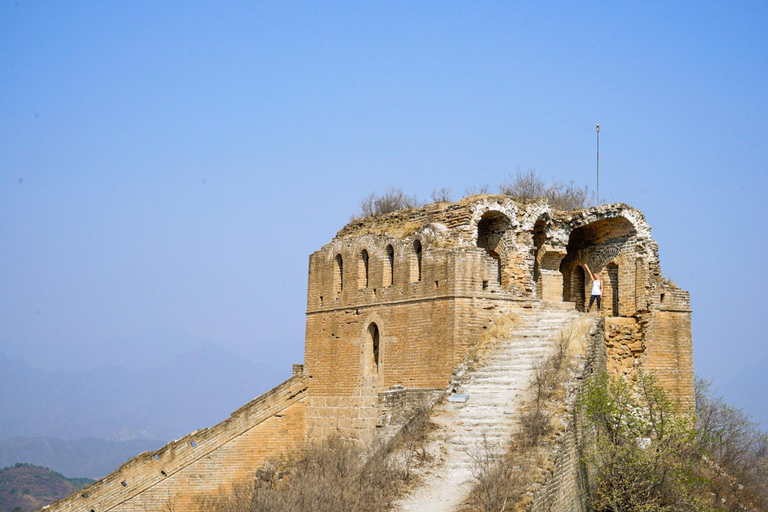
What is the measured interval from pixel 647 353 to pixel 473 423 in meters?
6.45

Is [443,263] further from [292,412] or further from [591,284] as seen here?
[292,412]

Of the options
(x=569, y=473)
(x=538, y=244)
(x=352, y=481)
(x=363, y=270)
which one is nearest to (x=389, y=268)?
(x=363, y=270)

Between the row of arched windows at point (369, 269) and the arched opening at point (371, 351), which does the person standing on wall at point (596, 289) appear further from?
the arched opening at point (371, 351)

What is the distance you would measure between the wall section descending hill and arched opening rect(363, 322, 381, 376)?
2.67m

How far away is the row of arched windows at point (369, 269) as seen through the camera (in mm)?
20470

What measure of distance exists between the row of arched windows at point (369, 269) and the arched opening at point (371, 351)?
3.69ft

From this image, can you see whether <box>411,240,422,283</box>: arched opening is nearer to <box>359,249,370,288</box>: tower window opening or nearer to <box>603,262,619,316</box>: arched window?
<box>359,249,370,288</box>: tower window opening

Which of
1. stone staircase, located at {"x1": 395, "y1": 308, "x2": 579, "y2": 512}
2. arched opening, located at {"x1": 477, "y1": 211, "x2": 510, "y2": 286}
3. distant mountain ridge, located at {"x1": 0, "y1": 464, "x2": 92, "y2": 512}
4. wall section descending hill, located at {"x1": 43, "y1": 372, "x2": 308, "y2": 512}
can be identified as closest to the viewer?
stone staircase, located at {"x1": 395, "y1": 308, "x2": 579, "y2": 512}

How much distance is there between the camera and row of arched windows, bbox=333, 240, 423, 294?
2047 centimetres

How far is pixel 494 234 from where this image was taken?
68.3ft

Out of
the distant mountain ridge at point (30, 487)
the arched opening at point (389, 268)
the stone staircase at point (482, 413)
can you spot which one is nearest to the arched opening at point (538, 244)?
the stone staircase at point (482, 413)

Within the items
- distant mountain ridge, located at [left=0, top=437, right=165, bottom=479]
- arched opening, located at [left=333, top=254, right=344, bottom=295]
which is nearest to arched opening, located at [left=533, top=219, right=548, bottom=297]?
arched opening, located at [left=333, top=254, right=344, bottom=295]

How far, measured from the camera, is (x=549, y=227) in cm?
2094

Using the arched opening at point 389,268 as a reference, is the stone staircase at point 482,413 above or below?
below
